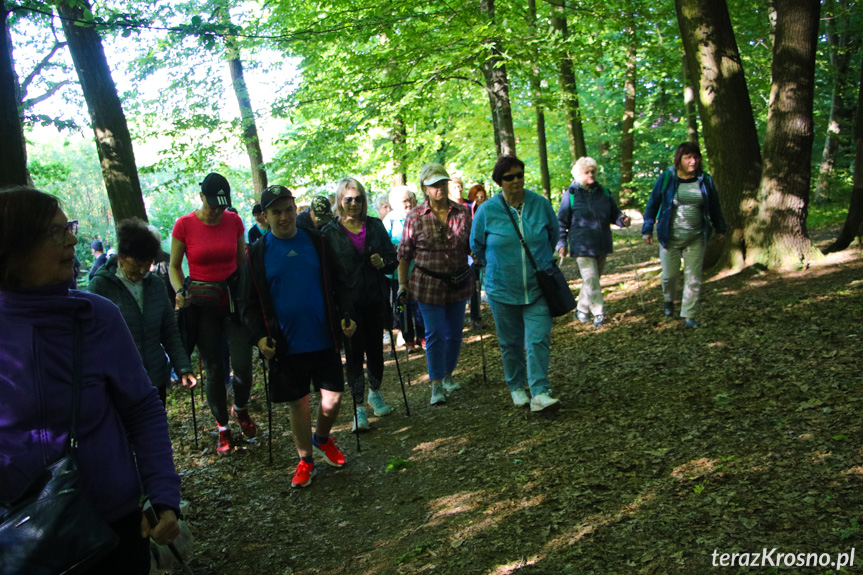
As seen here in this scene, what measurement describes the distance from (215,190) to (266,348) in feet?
5.27

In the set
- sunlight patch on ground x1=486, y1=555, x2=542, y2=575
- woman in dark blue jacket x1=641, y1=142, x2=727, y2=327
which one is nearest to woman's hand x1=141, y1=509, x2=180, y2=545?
sunlight patch on ground x1=486, y1=555, x2=542, y2=575

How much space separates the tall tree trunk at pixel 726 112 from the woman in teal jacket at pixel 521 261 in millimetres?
4883

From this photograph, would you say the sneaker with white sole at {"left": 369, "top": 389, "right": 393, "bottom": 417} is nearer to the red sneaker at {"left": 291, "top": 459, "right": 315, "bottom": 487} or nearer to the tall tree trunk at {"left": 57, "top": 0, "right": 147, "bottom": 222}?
the red sneaker at {"left": 291, "top": 459, "right": 315, "bottom": 487}

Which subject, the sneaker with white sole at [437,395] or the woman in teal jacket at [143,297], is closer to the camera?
the woman in teal jacket at [143,297]

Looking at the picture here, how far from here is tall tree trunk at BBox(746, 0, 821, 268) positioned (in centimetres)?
897

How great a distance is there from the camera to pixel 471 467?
5.12m

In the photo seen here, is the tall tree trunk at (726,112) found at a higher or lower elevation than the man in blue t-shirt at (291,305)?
higher

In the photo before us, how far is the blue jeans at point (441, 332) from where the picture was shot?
6730mm

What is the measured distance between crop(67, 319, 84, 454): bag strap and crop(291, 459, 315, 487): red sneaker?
3.51 m

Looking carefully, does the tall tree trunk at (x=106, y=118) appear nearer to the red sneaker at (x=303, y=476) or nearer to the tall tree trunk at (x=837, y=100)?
the red sneaker at (x=303, y=476)

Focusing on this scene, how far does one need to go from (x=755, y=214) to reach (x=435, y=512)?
7064 mm

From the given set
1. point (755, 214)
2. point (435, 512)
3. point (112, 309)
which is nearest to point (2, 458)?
point (112, 309)

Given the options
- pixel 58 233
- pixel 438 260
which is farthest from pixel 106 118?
pixel 58 233

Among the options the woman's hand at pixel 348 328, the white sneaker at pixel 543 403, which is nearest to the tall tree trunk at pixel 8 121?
the woman's hand at pixel 348 328
